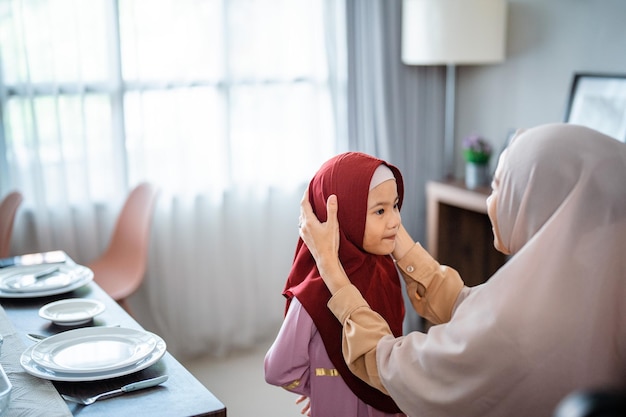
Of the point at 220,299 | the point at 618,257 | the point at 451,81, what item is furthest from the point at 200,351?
the point at 618,257

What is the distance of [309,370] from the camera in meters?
1.73

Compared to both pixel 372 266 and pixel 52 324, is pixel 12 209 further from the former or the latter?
pixel 372 266

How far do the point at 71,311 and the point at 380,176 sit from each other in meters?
0.85

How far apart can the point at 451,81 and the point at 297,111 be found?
0.80m

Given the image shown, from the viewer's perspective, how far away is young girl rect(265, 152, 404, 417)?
1677 millimetres

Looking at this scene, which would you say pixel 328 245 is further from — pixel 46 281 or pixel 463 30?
pixel 463 30

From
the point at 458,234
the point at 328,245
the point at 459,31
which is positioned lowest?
the point at 458,234

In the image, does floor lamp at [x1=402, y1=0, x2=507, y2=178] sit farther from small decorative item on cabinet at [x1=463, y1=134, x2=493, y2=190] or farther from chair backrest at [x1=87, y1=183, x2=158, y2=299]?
chair backrest at [x1=87, y1=183, x2=158, y2=299]

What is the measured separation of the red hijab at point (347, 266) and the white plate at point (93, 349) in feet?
1.17

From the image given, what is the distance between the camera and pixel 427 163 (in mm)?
4086

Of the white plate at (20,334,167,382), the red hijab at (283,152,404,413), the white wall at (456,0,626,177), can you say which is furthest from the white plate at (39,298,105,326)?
the white wall at (456,0,626,177)

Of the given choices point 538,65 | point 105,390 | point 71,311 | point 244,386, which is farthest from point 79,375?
point 538,65

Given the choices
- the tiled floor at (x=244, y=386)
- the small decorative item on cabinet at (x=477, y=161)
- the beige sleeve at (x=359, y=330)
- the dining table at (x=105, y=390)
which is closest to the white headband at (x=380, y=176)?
the beige sleeve at (x=359, y=330)

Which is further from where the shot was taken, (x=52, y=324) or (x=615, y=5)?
(x=615, y=5)
